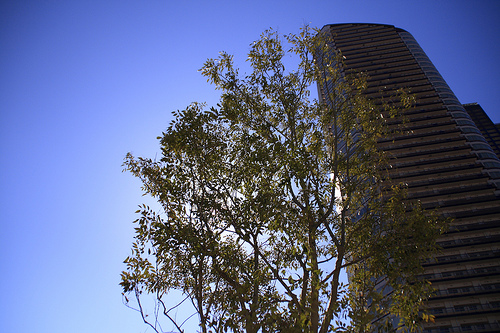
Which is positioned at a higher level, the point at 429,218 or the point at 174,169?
the point at 174,169

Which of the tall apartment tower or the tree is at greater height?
the tall apartment tower

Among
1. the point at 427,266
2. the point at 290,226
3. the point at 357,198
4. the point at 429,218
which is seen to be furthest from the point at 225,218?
the point at 427,266

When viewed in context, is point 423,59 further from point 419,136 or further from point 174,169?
point 174,169

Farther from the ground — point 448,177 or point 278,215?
point 448,177

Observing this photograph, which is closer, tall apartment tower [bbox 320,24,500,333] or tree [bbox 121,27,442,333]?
tree [bbox 121,27,442,333]

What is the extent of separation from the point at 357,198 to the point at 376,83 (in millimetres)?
75969

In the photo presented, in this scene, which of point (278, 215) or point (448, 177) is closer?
point (278, 215)

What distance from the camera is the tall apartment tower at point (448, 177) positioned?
44.5 meters

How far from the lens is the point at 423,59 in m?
77.9

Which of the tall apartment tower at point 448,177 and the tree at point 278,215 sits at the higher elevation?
the tall apartment tower at point 448,177

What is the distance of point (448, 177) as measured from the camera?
57594 mm

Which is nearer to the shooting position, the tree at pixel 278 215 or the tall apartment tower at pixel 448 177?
Result: the tree at pixel 278 215

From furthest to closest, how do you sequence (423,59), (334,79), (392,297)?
(423,59) → (334,79) → (392,297)

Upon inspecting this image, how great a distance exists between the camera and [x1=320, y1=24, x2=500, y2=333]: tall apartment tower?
44.5m
